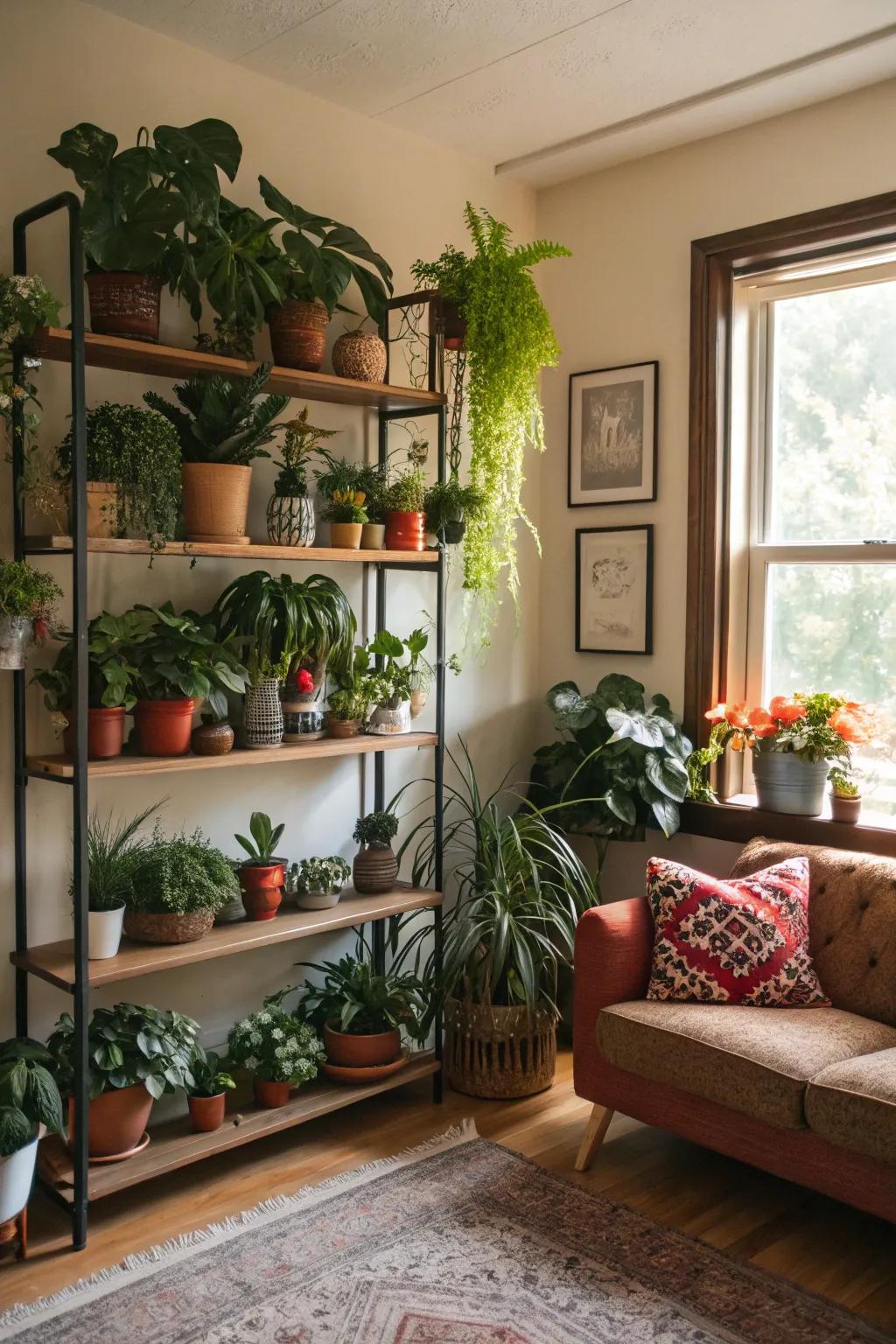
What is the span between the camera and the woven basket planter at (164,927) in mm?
2744

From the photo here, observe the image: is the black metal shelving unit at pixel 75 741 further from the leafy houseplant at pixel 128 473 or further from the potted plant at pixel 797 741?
the potted plant at pixel 797 741

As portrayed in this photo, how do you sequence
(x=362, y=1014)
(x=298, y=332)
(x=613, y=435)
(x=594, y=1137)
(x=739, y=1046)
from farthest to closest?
(x=613, y=435) < (x=362, y=1014) < (x=298, y=332) < (x=594, y=1137) < (x=739, y=1046)

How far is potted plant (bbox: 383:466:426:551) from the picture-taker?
326 cm

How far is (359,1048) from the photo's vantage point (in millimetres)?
3164

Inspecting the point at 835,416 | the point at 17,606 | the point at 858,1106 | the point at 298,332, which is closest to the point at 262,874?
the point at 17,606

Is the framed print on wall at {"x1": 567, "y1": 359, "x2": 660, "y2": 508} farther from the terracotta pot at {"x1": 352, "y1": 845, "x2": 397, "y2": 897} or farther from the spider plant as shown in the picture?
the terracotta pot at {"x1": 352, "y1": 845, "x2": 397, "y2": 897}

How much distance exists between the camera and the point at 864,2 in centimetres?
276

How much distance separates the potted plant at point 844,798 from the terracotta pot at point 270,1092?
1.71m

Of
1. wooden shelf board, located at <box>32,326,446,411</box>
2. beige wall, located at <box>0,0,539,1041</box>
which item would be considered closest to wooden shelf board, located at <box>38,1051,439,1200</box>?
beige wall, located at <box>0,0,539,1041</box>

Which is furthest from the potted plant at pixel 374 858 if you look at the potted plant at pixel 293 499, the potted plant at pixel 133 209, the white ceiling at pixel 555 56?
the white ceiling at pixel 555 56

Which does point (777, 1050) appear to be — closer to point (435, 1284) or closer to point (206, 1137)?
point (435, 1284)

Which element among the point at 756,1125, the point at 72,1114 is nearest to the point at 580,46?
the point at 756,1125

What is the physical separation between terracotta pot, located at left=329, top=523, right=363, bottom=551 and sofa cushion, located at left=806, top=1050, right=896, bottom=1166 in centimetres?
174

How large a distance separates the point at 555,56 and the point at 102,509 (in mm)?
1718
